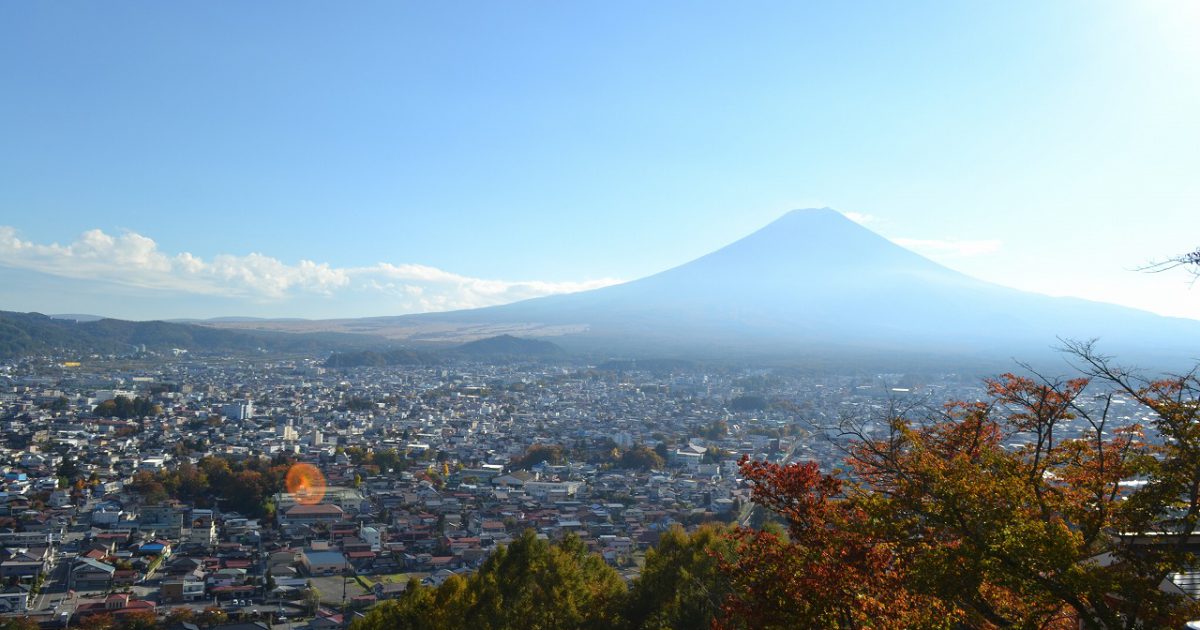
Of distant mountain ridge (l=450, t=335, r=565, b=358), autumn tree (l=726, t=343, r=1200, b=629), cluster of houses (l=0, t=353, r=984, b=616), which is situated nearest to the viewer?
autumn tree (l=726, t=343, r=1200, b=629)

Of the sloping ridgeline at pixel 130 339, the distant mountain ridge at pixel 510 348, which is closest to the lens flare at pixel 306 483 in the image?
the sloping ridgeline at pixel 130 339

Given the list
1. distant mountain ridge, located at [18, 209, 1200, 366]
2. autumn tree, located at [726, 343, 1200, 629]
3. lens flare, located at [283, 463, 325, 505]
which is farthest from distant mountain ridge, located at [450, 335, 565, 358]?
autumn tree, located at [726, 343, 1200, 629]

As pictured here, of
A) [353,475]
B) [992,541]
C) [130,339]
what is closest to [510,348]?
[130,339]

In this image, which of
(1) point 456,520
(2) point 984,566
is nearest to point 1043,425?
(2) point 984,566

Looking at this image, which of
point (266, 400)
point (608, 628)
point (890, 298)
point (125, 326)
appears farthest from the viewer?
point (890, 298)

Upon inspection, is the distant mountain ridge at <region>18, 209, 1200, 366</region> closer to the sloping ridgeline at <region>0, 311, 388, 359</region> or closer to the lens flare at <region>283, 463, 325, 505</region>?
the sloping ridgeline at <region>0, 311, 388, 359</region>

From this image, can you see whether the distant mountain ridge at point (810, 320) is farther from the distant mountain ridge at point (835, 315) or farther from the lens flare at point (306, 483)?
the lens flare at point (306, 483)

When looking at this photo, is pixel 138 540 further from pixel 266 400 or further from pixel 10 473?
pixel 266 400
